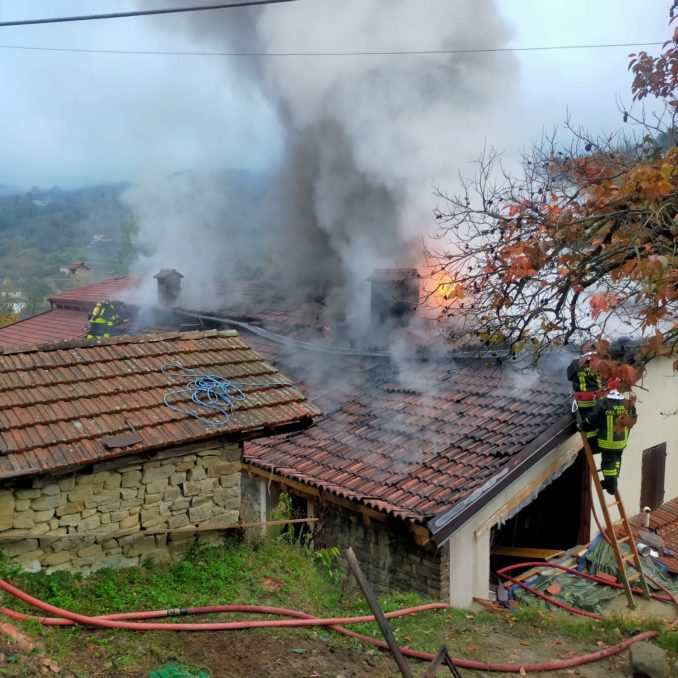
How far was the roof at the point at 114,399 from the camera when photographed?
567 centimetres

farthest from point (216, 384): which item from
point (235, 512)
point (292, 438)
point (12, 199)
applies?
point (12, 199)

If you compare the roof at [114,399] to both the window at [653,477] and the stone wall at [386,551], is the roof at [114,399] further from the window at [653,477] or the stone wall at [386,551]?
the window at [653,477]

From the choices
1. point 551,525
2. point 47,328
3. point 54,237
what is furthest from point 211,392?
point 54,237

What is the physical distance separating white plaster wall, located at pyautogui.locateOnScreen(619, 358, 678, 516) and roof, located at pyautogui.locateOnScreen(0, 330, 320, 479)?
6.30 m

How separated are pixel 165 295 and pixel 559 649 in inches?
616

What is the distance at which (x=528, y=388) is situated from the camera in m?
9.84

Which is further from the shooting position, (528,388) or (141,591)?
(528,388)

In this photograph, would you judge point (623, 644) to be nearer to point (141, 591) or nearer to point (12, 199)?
point (141, 591)

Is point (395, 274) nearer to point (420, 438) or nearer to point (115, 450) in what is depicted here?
point (420, 438)

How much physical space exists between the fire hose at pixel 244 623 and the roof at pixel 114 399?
1101mm

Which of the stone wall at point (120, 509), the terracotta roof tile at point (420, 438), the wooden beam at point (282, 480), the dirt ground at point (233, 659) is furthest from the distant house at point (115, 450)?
the wooden beam at point (282, 480)

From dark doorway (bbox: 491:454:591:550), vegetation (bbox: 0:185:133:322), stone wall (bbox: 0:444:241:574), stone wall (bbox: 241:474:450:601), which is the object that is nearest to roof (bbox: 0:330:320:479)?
stone wall (bbox: 0:444:241:574)

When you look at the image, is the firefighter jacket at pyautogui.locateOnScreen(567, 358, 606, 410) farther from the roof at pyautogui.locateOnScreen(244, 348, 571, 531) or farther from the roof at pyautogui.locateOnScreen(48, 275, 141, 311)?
the roof at pyautogui.locateOnScreen(48, 275, 141, 311)

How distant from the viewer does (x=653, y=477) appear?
37.1 ft
